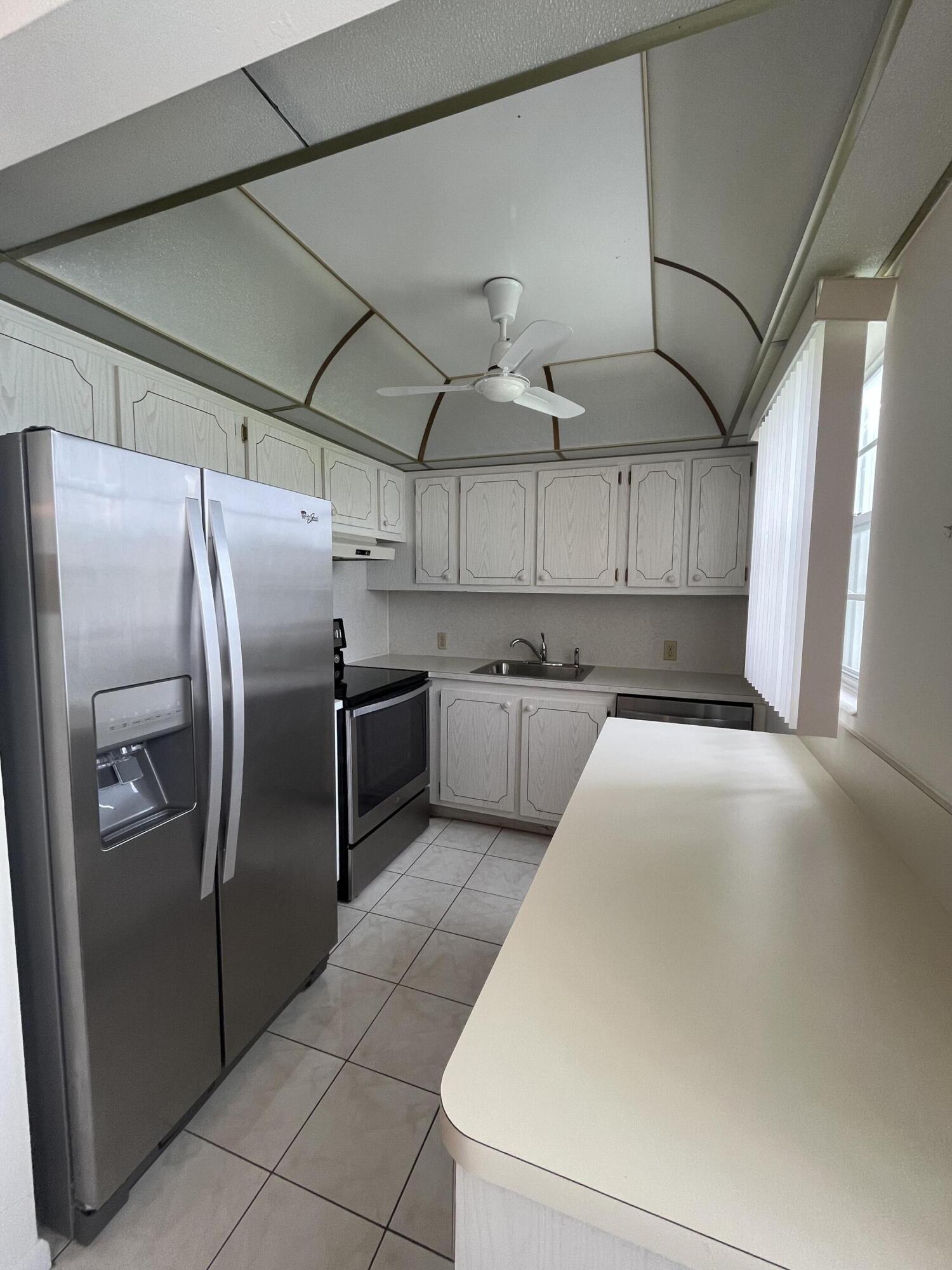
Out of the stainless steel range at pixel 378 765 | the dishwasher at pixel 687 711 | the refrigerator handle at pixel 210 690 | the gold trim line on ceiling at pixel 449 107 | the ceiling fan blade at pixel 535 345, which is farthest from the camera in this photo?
the dishwasher at pixel 687 711

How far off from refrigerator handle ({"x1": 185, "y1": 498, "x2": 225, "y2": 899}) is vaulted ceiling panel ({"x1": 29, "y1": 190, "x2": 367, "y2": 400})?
79 centimetres

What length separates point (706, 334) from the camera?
2111mm

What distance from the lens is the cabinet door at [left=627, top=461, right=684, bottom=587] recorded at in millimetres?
3043

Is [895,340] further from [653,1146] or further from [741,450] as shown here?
[741,450]

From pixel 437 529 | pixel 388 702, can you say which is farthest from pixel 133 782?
pixel 437 529

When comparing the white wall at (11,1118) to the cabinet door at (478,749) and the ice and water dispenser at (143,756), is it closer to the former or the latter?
the ice and water dispenser at (143,756)

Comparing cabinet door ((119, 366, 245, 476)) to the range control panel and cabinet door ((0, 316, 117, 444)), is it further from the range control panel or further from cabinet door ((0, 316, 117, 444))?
the range control panel

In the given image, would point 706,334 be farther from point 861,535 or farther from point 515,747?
point 515,747

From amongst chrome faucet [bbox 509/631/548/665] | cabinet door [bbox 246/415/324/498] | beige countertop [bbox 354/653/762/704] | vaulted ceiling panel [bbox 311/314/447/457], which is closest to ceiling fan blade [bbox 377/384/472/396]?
vaulted ceiling panel [bbox 311/314/447/457]

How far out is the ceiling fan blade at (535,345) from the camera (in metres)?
1.67

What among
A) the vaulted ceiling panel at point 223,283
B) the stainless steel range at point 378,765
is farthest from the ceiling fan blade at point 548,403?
the stainless steel range at point 378,765

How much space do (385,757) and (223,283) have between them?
80.5 inches

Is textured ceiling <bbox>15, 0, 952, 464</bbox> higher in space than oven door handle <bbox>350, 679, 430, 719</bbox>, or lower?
higher

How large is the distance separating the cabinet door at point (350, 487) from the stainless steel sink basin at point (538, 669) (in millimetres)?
1150
